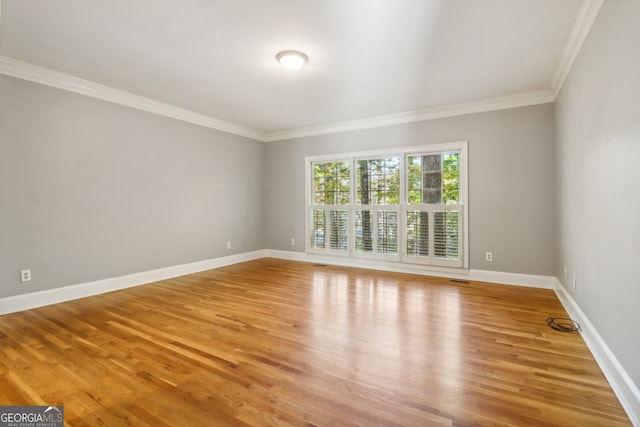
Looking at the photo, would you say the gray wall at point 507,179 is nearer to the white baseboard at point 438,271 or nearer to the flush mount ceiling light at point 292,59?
the white baseboard at point 438,271

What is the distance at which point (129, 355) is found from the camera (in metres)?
2.19

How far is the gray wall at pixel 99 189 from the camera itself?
10.2ft

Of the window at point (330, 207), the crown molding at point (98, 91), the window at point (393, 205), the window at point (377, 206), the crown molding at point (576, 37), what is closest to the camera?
the crown molding at point (576, 37)

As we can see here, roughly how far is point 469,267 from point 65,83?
5.69 metres

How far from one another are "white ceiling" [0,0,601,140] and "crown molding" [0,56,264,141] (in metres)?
0.09

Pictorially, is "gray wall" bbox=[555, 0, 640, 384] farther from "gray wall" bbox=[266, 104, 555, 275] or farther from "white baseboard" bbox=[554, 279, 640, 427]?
"gray wall" bbox=[266, 104, 555, 275]

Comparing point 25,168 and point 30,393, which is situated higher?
point 25,168

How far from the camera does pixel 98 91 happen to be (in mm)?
3672

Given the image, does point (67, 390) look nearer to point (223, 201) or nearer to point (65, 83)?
point (65, 83)

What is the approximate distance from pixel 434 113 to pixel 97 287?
524 cm

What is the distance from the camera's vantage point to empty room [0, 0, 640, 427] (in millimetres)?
1723

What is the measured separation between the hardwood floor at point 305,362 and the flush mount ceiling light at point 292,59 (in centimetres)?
251

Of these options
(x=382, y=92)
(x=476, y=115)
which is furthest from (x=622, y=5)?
(x=476, y=115)

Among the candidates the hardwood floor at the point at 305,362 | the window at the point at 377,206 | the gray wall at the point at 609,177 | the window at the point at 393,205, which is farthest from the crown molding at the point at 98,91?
the gray wall at the point at 609,177
